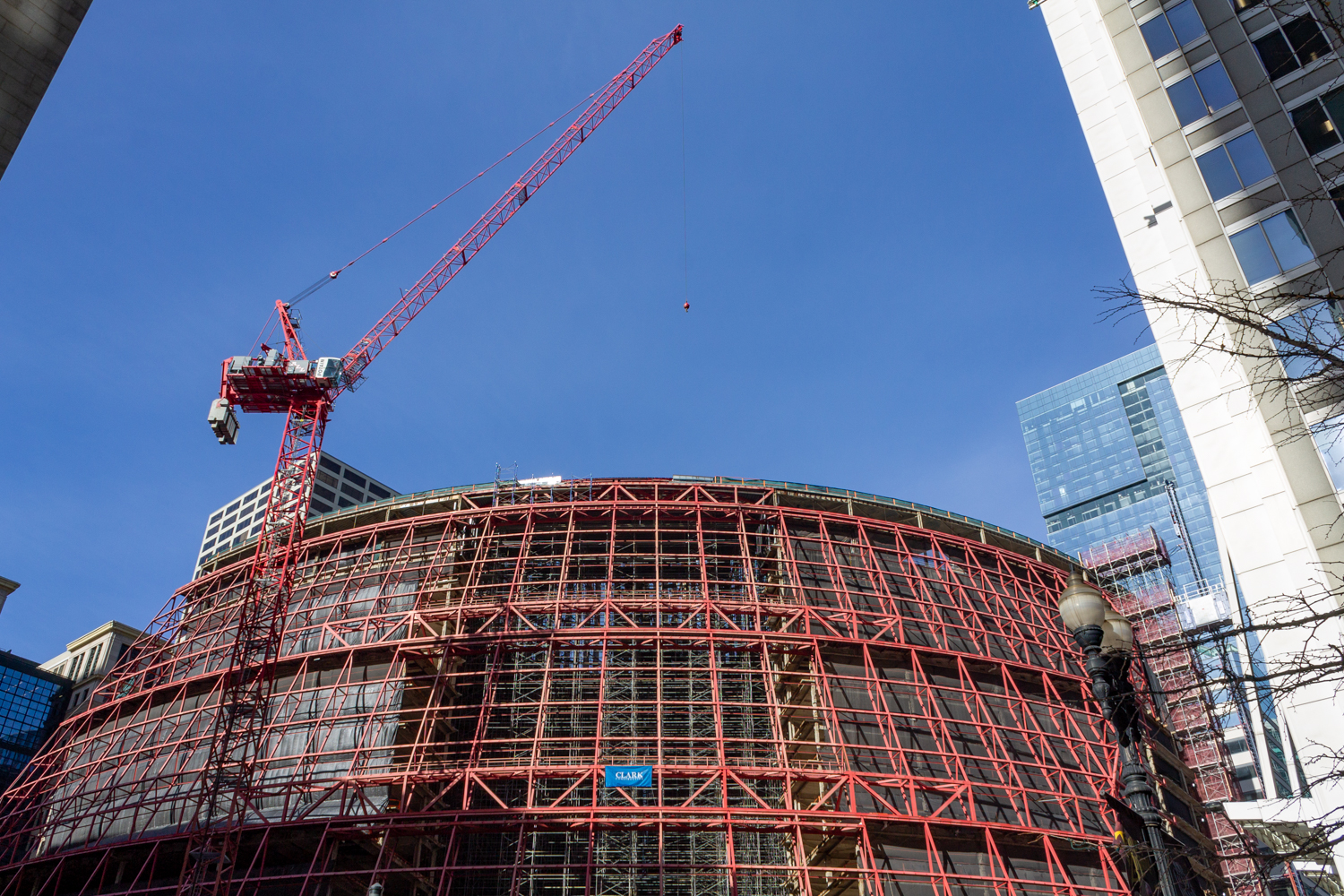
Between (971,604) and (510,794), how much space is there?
75.9ft

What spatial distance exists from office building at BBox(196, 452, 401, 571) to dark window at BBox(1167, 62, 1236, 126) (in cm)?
13858

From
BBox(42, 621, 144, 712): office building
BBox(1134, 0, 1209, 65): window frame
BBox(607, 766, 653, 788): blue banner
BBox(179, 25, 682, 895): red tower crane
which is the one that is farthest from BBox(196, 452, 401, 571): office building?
BBox(1134, 0, 1209, 65): window frame

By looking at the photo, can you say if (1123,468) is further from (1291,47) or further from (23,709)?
(1291,47)

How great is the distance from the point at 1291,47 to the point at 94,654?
4051 inches

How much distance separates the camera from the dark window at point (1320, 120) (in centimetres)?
2384

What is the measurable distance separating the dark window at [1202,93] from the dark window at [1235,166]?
136 centimetres

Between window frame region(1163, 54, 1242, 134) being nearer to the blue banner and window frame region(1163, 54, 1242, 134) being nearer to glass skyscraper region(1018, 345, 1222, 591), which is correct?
the blue banner

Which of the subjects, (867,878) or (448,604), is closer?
(867,878)

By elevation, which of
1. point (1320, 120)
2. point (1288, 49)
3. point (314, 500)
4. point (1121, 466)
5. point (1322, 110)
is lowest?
point (1320, 120)

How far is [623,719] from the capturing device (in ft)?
152

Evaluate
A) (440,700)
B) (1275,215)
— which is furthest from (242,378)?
(1275,215)

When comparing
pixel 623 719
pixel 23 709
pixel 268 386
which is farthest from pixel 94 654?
pixel 623 719

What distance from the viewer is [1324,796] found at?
23766 mm

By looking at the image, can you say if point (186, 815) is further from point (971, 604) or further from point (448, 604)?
point (971, 604)
